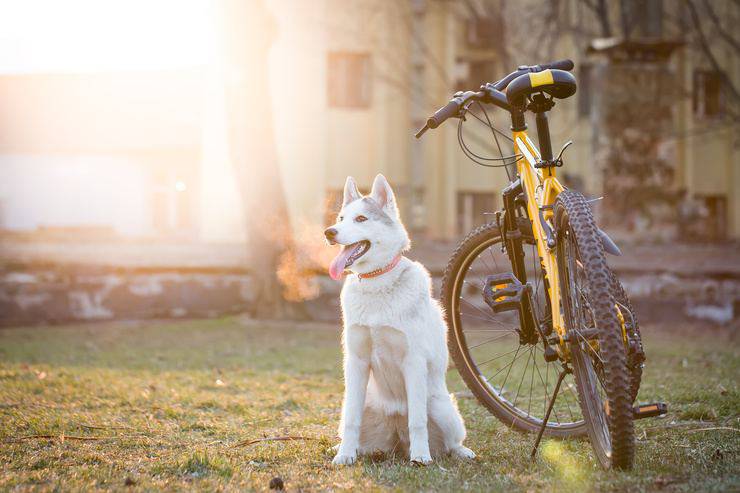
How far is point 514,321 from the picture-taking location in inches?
388

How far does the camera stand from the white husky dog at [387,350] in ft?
12.5

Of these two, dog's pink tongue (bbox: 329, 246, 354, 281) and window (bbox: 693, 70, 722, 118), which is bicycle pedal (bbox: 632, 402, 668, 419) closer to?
dog's pink tongue (bbox: 329, 246, 354, 281)

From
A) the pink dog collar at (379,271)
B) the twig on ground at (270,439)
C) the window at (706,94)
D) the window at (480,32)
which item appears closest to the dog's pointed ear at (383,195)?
the pink dog collar at (379,271)

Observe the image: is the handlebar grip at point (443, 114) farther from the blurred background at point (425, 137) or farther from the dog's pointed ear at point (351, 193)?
the blurred background at point (425, 137)

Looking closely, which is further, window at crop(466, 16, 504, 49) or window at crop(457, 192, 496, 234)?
window at crop(457, 192, 496, 234)

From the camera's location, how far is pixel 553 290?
12.4 ft

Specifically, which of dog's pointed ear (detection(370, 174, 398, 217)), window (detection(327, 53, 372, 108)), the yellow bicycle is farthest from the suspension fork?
window (detection(327, 53, 372, 108))

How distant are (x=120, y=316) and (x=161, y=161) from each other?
14320mm

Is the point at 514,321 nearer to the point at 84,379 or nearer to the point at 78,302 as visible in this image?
the point at 84,379

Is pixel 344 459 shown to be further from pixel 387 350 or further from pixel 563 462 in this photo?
pixel 563 462

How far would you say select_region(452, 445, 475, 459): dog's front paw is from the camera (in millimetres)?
3865

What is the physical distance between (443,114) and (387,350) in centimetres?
124

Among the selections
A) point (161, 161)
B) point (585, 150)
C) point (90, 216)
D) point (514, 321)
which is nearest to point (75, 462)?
point (514, 321)

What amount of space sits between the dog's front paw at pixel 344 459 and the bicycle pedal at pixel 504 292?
105 cm
